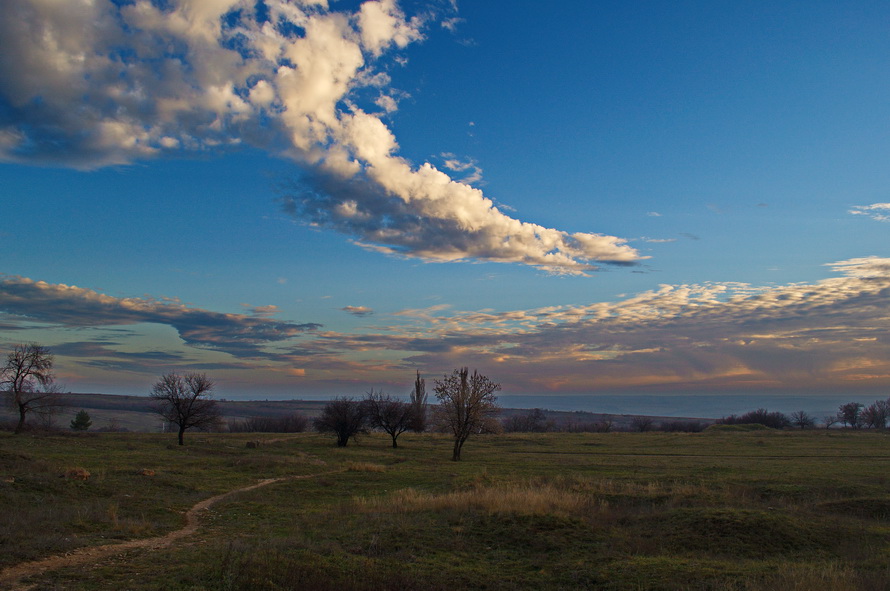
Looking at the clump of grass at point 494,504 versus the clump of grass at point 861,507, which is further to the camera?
the clump of grass at point 861,507

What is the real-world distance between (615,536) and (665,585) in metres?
4.15

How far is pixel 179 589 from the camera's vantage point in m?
8.95

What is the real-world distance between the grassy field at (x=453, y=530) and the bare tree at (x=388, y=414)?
29.1 meters

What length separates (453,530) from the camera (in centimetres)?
1402

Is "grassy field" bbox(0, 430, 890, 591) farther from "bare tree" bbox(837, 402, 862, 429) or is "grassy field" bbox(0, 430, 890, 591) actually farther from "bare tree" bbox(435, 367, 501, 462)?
"bare tree" bbox(837, 402, 862, 429)

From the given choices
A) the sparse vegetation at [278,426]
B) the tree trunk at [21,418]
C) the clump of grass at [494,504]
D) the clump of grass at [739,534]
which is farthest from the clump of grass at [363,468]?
the sparse vegetation at [278,426]

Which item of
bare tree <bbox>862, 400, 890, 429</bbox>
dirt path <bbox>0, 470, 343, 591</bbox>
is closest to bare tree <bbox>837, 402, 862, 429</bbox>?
bare tree <bbox>862, 400, 890, 429</bbox>

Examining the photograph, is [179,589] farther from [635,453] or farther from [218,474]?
[635,453]

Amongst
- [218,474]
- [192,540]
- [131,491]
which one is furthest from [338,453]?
[192,540]

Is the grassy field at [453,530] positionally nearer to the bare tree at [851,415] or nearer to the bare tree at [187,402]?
the bare tree at [187,402]

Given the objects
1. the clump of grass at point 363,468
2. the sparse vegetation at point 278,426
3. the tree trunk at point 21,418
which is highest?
the tree trunk at point 21,418

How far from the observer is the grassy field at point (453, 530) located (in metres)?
10.0

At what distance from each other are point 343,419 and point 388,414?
18.0 ft

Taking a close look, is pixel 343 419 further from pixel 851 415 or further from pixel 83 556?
pixel 851 415
